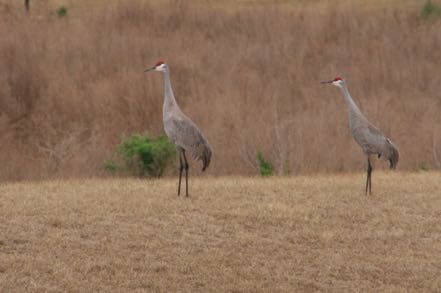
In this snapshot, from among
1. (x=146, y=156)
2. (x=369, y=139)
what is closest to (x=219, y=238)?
(x=369, y=139)

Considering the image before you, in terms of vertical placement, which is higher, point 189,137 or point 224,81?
point 224,81

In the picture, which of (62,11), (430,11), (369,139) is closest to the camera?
(369,139)

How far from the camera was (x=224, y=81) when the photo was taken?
2452 cm

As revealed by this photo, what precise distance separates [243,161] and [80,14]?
14607 mm

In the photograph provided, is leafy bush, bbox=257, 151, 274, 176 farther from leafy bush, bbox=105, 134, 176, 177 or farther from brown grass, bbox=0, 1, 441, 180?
leafy bush, bbox=105, 134, 176, 177

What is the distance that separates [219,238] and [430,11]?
20675mm

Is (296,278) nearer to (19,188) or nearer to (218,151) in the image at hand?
(19,188)

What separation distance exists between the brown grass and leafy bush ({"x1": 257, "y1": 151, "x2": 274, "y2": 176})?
21 cm

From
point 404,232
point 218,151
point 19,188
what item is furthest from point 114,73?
point 404,232

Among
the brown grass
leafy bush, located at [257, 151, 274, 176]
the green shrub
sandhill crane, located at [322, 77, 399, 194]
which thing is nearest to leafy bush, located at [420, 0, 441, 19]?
the brown grass

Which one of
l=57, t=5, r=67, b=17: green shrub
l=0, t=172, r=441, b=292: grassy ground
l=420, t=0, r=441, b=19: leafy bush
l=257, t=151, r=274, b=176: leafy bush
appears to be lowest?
l=0, t=172, r=441, b=292: grassy ground

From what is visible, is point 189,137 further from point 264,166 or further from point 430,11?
point 430,11

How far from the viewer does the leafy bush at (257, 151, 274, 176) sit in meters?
16.3

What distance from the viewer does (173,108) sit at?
11883 millimetres
